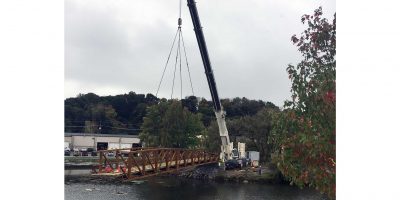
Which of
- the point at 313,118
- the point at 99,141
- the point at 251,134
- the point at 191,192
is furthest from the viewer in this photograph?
the point at 99,141

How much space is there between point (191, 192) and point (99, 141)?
3121 cm

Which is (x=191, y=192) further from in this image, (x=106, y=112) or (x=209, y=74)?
(x=106, y=112)

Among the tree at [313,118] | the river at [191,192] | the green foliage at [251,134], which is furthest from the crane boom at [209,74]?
the tree at [313,118]

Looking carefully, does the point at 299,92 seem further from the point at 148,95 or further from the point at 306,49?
the point at 148,95

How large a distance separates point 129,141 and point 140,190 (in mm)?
27826

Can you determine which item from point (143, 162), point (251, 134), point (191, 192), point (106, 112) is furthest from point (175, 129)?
point (143, 162)

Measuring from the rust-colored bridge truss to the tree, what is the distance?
37.0 feet

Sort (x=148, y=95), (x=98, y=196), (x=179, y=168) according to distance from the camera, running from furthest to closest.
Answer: (x=148, y=95) → (x=98, y=196) → (x=179, y=168)

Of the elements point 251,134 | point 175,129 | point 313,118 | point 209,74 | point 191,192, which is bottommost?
point 191,192

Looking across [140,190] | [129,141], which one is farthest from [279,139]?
[129,141]

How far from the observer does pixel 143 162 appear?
1855 centimetres

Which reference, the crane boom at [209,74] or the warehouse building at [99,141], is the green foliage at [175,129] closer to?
the warehouse building at [99,141]

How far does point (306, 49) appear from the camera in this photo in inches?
221

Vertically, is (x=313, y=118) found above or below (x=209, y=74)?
below
